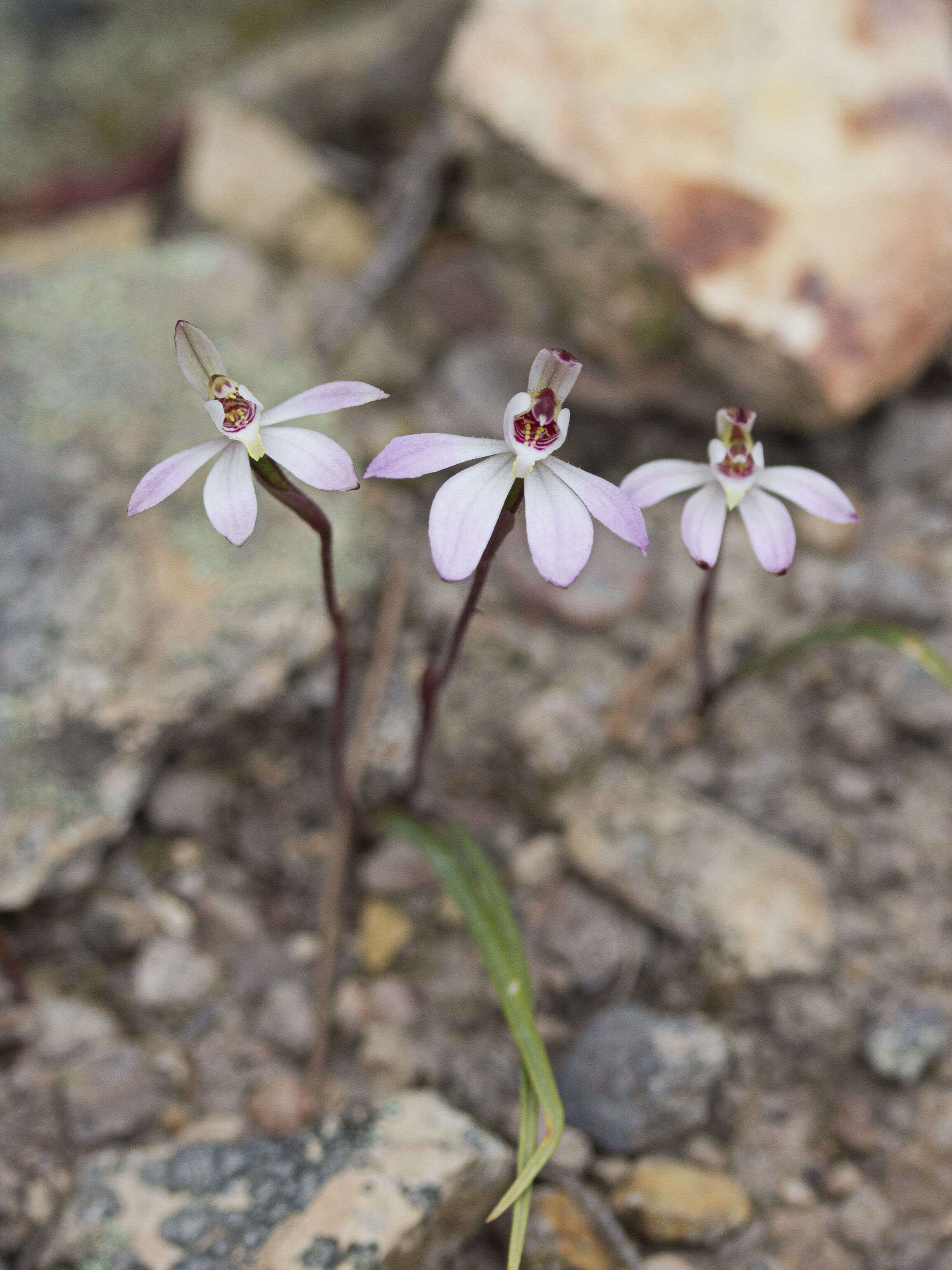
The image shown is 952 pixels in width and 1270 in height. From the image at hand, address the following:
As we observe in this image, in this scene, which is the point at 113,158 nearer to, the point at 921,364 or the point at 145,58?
the point at 145,58

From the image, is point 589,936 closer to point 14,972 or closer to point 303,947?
point 303,947

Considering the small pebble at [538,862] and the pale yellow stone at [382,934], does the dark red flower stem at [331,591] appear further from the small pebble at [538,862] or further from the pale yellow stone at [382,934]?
the small pebble at [538,862]

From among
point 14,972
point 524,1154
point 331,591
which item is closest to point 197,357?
point 331,591

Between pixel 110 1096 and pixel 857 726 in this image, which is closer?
pixel 110 1096

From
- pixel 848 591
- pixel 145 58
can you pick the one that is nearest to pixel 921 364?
pixel 848 591

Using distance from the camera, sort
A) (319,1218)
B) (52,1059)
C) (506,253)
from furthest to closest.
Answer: (506,253) < (52,1059) < (319,1218)
